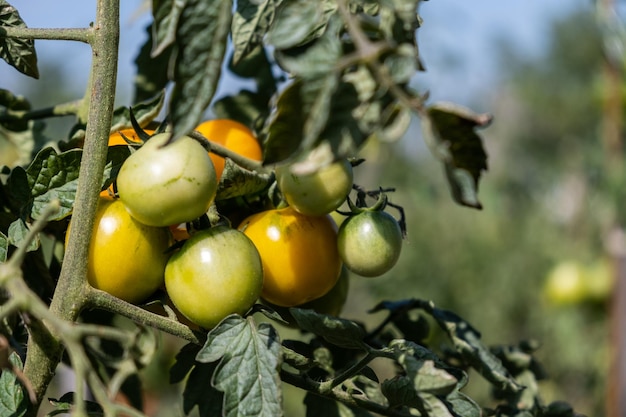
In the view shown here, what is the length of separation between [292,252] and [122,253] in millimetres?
117

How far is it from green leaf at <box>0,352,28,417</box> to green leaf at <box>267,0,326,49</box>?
0.25 metres

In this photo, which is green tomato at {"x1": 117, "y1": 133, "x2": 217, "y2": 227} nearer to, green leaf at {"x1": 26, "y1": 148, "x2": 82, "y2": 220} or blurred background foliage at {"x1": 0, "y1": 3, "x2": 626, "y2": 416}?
green leaf at {"x1": 26, "y1": 148, "x2": 82, "y2": 220}

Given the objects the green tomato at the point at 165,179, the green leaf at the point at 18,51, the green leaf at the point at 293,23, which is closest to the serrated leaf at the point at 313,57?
the green leaf at the point at 293,23

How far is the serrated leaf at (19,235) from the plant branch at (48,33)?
0.37ft

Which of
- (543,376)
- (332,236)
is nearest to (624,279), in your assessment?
(543,376)

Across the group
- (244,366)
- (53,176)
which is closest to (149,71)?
(53,176)

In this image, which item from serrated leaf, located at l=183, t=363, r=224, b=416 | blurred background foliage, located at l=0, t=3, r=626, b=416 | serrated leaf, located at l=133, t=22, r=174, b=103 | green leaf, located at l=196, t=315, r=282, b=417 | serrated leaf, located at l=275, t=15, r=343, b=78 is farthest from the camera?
blurred background foliage, located at l=0, t=3, r=626, b=416

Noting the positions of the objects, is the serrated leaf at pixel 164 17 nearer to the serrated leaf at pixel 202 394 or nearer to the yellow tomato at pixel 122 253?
the yellow tomato at pixel 122 253

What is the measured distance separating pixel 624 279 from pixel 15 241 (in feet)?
5.49

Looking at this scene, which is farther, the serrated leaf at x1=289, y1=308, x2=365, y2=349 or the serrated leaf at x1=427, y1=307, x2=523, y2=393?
the serrated leaf at x1=427, y1=307, x2=523, y2=393

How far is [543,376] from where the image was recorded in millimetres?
683

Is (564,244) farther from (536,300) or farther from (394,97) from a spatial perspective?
(394,97)

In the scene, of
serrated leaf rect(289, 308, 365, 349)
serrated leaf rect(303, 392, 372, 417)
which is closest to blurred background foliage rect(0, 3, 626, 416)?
serrated leaf rect(303, 392, 372, 417)

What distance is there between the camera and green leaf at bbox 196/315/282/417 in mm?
416
